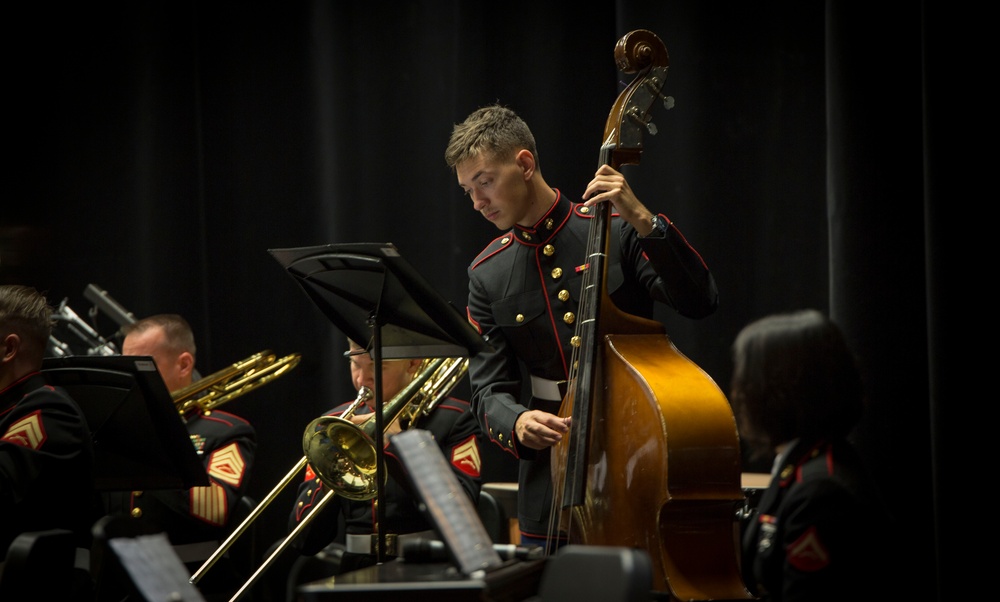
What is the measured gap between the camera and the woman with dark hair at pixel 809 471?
1.79 meters

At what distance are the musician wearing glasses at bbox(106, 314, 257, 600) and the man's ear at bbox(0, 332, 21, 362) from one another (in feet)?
2.17

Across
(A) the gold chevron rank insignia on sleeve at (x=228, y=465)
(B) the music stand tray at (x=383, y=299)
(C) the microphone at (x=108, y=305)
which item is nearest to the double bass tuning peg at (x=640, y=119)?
(B) the music stand tray at (x=383, y=299)

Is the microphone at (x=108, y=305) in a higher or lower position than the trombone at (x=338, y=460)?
higher

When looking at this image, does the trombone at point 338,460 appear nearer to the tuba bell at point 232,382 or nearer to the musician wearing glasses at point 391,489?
the musician wearing glasses at point 391,489

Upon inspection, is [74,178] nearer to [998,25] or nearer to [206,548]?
[206,548]

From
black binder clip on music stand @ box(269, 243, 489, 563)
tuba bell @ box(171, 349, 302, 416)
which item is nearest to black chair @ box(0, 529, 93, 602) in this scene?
black binder clip on music stand @ box(269, 243, 489, 563)

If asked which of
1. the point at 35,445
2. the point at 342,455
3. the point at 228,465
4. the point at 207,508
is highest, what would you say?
the point at 35,445

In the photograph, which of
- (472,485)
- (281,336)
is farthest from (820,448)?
(281,336)

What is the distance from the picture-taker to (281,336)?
4637 millimetres

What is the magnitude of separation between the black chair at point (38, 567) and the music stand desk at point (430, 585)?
2.55 feet

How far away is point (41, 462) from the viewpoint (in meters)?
2.81

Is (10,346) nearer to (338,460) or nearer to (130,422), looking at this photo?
(130,422)

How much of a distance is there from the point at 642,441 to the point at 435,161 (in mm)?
2241

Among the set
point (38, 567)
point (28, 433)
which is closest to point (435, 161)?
point (28, 433)
